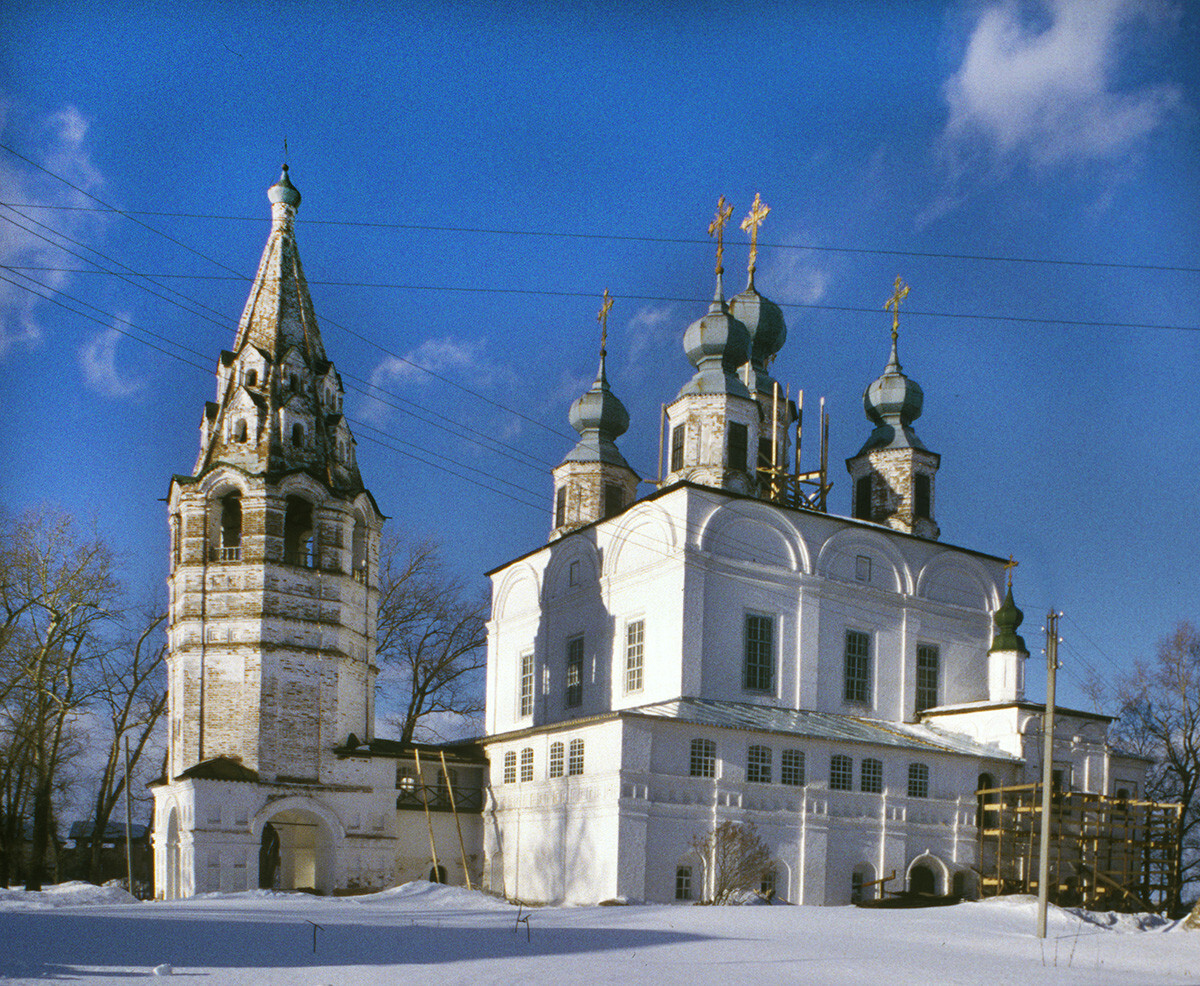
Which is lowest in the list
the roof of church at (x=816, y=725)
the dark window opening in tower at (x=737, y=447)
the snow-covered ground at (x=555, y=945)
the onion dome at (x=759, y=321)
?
the snow-covered ground at (x=555, y=945)

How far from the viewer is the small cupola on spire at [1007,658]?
33000mm

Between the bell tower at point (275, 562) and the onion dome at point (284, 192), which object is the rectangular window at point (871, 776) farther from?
the onion dome at point (284, 192)

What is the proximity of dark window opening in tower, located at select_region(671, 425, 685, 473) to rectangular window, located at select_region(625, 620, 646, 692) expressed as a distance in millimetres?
5364

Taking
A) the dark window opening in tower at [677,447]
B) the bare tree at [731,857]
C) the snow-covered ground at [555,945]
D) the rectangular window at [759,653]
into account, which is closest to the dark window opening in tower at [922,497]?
the dark window opening in tower at [677,447]

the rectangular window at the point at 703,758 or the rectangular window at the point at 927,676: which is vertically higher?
the rectangular window at the point at 927,676

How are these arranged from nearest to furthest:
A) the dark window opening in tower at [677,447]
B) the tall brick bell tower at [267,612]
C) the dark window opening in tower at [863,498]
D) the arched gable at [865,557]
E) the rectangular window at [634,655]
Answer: the tall brick bell tower at [267,612], the rectangular window at [634,655], the arched gable at [865,557], the dark window opening in tower at [677,447], the dark window opening in tower at [863,498]

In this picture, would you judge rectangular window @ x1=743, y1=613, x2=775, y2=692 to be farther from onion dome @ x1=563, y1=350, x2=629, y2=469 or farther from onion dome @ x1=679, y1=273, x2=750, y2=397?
onion dome @ x1=563, y1=350, x2=629, y2=469

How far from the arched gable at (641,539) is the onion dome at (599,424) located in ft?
23.1

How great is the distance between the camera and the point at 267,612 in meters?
28.5

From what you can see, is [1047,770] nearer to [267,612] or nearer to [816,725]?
[816,725]

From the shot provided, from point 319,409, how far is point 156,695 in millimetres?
11337

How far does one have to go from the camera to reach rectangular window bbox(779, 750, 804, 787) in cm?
2777

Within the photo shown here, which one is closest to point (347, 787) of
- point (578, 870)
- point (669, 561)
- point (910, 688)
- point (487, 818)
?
point (487, 818)

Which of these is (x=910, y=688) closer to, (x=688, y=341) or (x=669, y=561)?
(x=669, y=561)
